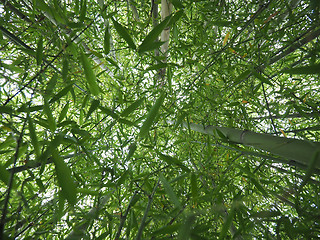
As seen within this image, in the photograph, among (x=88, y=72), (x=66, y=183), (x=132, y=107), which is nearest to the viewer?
(x=66, y=183)

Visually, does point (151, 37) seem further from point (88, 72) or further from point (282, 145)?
point (282, 145)

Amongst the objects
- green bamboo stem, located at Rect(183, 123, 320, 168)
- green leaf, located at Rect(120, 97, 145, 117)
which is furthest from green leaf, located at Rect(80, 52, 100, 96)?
green bamboo stem, located at Rect(183, 123, 320, 168)

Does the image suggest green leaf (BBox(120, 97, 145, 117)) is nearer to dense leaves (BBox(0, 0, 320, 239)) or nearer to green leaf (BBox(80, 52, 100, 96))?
dense leaves (BBox(0, 0, 320, 239))

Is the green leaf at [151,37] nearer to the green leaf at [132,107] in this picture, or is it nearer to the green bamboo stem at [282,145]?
the green leaf at [132,107]

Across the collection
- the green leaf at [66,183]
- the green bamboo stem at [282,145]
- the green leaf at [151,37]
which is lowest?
the green leaf at [66,183]

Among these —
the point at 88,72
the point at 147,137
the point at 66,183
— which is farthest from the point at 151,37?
the point at 147,137

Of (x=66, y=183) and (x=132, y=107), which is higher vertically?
(x=132, y=107)

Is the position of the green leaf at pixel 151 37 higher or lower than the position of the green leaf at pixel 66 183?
higher

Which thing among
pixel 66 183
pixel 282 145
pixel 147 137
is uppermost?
pixel 147 137

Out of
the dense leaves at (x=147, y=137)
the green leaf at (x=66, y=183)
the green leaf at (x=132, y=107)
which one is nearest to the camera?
the green leaf at (x=66, y=183)

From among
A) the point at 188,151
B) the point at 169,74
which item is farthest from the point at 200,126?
the point at 169,74

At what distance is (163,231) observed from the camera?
600 millimetres

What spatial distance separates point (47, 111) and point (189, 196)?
0.60m

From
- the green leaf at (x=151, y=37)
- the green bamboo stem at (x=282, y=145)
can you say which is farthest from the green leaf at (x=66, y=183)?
the green bamboo stem at (x=282, y=145)
